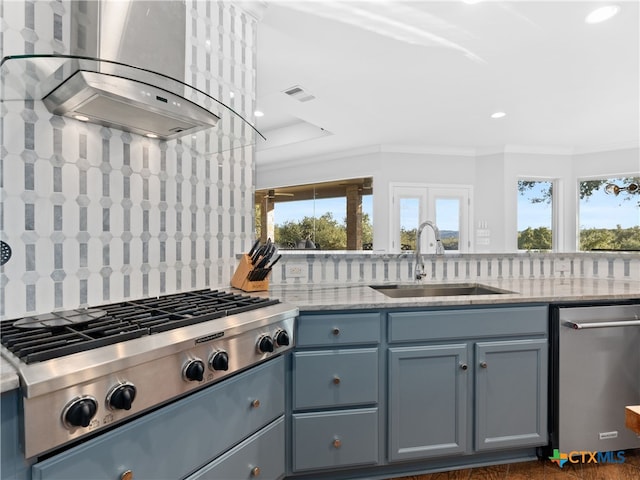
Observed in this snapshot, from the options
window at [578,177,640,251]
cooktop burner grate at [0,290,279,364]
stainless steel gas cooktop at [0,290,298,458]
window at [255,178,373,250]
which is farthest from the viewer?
window at [255,178,373,250]

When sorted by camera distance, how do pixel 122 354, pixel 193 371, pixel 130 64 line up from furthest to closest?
1. pixel 130 64
2. pixel 193 371
3. pixel 122 354

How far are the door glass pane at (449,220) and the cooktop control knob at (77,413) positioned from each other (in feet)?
19.9

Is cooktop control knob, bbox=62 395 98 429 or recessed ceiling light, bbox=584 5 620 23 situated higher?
recessed ceiling light, bbox=584 5 620 23

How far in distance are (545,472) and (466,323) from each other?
35.2 inches

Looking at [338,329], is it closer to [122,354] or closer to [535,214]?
[122,354]

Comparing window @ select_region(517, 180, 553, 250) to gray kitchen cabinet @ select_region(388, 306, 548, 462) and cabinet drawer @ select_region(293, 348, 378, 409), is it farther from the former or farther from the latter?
cabinet drawer @ select_region(293, 348, 378, 409)

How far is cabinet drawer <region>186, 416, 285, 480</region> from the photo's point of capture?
3.93 feet

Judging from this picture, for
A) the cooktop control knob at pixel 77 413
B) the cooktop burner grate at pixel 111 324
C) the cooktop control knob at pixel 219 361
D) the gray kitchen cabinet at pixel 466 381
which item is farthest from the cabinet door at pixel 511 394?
the cooktop control knob at pixel 77 413

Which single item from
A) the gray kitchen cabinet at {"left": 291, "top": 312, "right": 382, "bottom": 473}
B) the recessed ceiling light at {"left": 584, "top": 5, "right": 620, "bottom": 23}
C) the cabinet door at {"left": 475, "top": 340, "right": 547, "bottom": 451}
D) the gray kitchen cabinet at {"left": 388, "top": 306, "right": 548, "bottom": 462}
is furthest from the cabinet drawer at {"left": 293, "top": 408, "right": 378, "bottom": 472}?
the recessed ceiling light at {"left": 584, "top": 5, "right": 620, "bottom": 23}

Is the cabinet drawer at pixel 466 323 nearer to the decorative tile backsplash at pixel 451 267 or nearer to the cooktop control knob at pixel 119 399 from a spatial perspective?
the decorative tile backsplash at pixel 451 267

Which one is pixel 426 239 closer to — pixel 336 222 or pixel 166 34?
pixel 336 222

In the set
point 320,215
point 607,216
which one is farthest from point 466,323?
point 607,216

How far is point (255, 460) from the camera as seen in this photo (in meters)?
1.36

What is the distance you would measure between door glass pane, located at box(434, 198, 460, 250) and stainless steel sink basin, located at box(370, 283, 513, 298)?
13.5 feet
